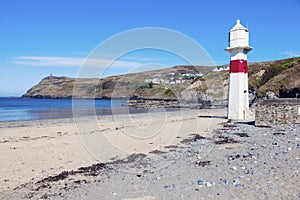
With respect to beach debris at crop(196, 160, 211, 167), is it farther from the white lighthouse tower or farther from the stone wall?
the white lighthouse tower

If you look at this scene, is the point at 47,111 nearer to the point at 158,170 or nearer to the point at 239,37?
the point at 239,37

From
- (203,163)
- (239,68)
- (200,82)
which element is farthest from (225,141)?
(200,82)

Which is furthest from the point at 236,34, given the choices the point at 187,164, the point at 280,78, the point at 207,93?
the point at 207,93

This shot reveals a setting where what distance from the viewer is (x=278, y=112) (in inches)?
574

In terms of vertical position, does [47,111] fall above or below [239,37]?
below

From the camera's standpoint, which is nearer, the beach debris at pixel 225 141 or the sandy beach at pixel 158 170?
the sandy beach at pixel 158 170

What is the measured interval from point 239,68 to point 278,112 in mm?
4495

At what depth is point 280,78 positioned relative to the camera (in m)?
35.9

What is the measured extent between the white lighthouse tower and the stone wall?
3.55 meters

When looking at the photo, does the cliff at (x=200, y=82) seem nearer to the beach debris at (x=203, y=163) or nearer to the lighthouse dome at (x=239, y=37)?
the lighthouse dome at (x=239, y=37)

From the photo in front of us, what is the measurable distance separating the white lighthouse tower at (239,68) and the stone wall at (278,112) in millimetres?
3553

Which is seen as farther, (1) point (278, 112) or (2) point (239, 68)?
(2) point (239, 68)

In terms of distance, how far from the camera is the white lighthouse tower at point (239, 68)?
18.2 m

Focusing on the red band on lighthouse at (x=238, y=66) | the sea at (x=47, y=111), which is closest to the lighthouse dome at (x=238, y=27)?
the red band on lighthouse at (x=238, y=66)
